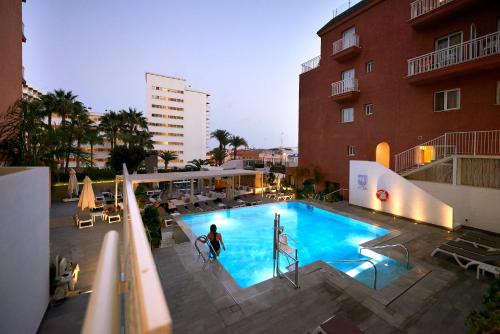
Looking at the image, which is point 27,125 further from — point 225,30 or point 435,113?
point 225,30

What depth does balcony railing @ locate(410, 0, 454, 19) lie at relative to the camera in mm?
11891

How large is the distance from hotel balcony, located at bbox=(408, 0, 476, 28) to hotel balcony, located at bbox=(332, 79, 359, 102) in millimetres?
4361

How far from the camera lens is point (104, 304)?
0.71 m

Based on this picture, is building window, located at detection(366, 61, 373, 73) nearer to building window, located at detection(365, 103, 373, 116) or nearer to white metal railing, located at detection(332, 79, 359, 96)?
white metal railing, located at detection(332, 79, 359, 96)

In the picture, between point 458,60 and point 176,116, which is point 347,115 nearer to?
point 458,60

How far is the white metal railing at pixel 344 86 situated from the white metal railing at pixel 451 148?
5646 mm

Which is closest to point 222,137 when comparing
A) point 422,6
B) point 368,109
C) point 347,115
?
point 347,115

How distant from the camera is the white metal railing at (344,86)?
16.0 m

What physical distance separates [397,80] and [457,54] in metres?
2.80

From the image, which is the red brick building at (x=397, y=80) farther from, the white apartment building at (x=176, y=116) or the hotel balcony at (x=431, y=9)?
the white apartment building at (x=176, y=116)

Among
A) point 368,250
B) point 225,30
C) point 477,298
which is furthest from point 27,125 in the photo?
point 225,30

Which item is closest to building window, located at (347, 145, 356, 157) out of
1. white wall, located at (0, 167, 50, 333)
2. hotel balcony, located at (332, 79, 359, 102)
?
hotel balcony, located at (332, 79, 359, 102)

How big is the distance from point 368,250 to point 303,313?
16.6ft

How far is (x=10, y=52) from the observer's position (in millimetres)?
10914
